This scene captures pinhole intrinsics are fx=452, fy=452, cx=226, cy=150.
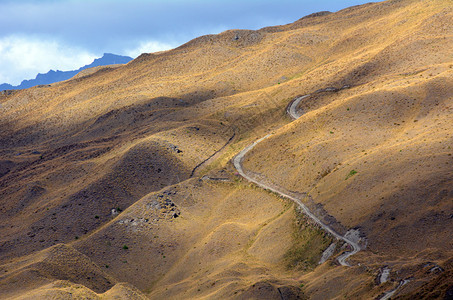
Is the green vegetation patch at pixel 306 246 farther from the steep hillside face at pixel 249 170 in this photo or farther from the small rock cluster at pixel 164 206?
the small rock cluster at pixel 164 206

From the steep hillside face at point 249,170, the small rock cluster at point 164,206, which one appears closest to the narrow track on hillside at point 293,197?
the steep hillside face at point 249,170

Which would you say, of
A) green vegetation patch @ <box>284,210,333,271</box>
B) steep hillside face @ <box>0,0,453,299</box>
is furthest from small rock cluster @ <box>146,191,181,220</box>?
green vegetation patch @ <box>284,210,333,271</box>

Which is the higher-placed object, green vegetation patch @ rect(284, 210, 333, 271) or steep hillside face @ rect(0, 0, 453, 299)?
steep hillside face @ rect(0, 0, 453, 299)

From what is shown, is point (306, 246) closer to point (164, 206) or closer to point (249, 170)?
point (164, 206)

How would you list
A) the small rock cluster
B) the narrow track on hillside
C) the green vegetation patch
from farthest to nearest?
the small rock cluster < the green vegetation patch < the narrow track on hillside

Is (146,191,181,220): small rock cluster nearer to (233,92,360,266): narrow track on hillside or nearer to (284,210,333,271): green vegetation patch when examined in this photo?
(233,92,360,266): narrow track on hillside

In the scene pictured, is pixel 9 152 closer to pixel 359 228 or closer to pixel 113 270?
pixel 113 270

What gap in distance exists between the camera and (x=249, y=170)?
6825cm

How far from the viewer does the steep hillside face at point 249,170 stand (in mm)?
39031

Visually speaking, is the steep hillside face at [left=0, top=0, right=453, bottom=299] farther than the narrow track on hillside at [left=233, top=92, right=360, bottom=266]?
No

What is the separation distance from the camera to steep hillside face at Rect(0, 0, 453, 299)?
3903 cm

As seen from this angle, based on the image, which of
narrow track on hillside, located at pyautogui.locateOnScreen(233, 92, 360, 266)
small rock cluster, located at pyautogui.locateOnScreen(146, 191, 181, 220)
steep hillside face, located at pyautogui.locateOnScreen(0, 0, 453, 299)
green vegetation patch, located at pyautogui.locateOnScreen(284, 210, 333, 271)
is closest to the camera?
steep hillside face, located at pyautogui.locateOnScreen(0, 0, 453, 299)

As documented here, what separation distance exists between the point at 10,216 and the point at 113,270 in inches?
1001

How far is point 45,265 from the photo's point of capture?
136 ft
